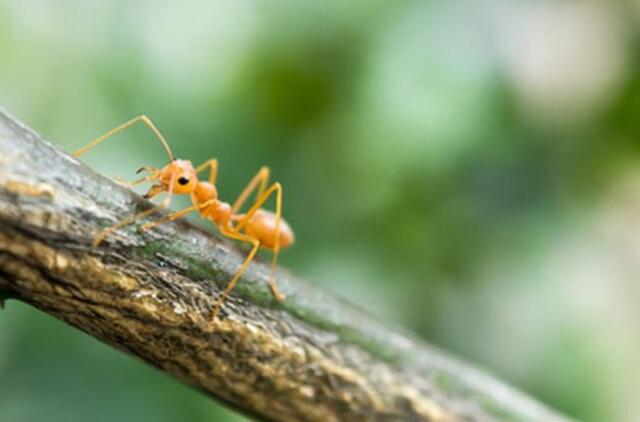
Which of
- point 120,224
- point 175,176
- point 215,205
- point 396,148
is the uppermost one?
point 396,148

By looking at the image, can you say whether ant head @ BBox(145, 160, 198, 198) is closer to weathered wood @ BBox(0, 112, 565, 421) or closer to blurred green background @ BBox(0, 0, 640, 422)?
weathered wood @ BBox(0, 112, 565, 421)

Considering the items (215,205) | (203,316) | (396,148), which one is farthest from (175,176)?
(396,148)

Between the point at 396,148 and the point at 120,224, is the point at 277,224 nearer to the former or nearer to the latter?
the point at 120,224

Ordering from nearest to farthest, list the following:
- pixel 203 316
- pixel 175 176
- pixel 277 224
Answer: pixel 203 316, pixel 175 176, pixel 277 224

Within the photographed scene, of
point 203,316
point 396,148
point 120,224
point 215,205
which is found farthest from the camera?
point 396,148

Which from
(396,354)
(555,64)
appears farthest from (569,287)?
(396,354)

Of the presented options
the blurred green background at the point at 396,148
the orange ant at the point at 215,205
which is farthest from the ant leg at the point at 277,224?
the blurred green background at the point at 396,148

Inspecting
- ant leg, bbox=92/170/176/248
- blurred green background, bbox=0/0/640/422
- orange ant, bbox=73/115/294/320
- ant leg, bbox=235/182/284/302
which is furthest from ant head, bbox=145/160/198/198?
blurred green background, bbox=0/0/640/422
